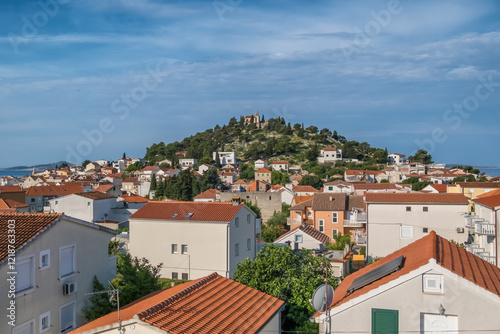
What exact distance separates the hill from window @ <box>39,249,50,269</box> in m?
112

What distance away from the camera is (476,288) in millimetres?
7031

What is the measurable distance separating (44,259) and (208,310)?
4818 mm

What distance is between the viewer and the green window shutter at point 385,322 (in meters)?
7.34

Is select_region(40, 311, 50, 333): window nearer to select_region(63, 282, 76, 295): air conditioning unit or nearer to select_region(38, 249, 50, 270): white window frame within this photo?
select_region(63, 282, 76, 295): air conditioning unit

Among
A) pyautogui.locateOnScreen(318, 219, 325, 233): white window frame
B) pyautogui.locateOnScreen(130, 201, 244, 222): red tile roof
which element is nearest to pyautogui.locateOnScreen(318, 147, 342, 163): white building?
pyautogui.locateOnScreen(318, 219, 325, 233): white window frame

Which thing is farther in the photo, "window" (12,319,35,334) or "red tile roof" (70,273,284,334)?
"window" (12,319,35,334)

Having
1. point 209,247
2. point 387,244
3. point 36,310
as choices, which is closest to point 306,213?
point 387,244

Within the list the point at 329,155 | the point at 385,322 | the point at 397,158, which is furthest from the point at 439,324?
the point at 397,158

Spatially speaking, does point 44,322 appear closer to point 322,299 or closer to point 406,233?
point 322,299

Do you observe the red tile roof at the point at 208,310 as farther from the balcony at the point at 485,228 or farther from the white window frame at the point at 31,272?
the balcony at the point at 485,228

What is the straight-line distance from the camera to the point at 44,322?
1066 centimetres

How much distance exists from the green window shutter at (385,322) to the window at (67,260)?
7912 millimetres

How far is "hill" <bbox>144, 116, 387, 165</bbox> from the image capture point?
413 ft

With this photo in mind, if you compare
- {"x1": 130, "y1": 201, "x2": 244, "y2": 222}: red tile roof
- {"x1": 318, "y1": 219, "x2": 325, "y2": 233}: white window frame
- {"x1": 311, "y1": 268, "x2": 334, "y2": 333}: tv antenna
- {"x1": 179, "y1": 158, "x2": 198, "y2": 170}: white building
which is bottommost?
{"x1": 318, "y1": 219, "x2": 325, "y2": 233}: white window frame
